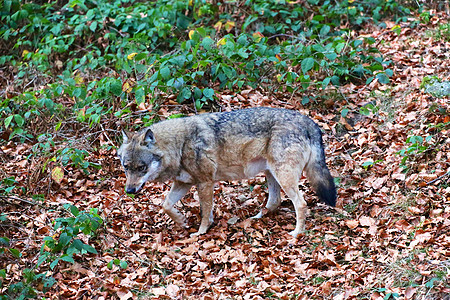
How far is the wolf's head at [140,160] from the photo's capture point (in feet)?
22.2

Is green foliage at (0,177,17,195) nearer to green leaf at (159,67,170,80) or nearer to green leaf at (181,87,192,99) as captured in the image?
green leaf at (159,67,170,80)

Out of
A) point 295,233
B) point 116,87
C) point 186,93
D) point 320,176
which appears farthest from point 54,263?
point 186,93

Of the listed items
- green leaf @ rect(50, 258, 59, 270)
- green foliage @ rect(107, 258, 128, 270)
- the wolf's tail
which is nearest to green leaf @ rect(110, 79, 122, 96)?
green foliage @ rect(107, 258, 128, 270)

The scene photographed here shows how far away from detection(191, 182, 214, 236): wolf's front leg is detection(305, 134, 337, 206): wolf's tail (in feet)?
4.52

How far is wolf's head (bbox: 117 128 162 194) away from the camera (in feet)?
22.2

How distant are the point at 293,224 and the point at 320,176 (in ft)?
2.76

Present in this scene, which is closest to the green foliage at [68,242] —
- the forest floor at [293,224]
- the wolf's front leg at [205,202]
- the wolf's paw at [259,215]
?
the forest floor at [293,224]

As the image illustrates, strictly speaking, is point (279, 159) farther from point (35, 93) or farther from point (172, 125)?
point (35, 93)

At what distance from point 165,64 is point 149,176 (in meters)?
3.20

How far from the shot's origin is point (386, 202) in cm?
686

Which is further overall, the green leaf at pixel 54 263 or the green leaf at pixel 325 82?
the green leaf at pixel 325 82

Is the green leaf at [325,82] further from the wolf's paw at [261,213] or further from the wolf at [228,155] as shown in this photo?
the wolf's paw at [261,213]

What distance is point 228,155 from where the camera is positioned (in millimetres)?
7156

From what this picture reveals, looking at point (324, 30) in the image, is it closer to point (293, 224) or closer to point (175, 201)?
point (293, 224)
